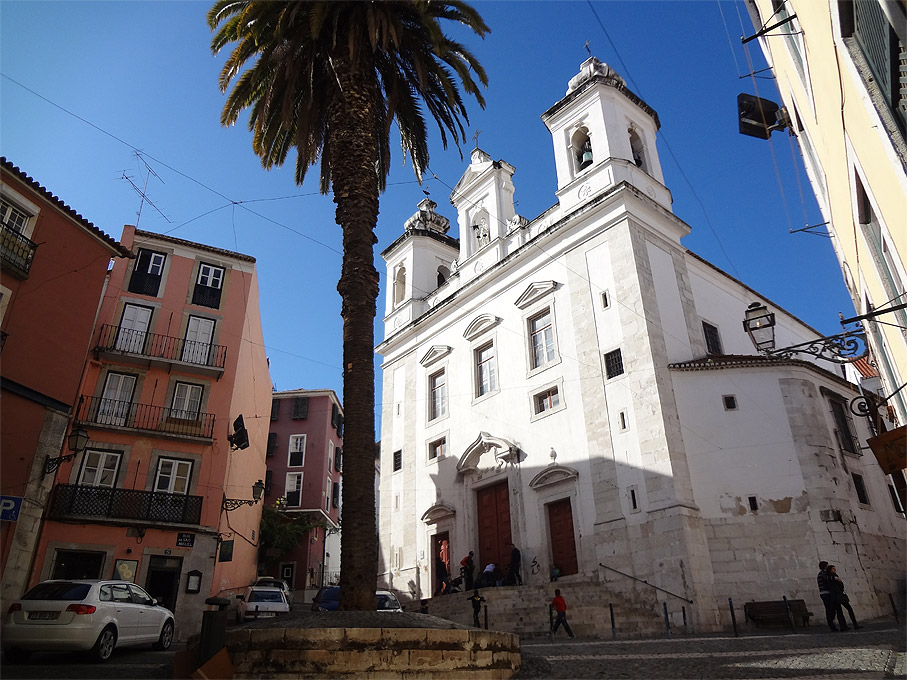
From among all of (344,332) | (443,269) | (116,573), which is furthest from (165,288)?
(344,332)

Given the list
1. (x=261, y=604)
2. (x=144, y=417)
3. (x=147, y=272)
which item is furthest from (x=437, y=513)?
(x=147, y=272)

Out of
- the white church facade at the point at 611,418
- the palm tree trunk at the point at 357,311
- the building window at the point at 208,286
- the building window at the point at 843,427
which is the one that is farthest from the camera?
the building window at the point at 208,286

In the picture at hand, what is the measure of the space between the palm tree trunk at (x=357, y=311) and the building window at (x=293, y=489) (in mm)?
30754

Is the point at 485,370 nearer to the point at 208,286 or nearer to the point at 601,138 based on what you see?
the point at 601,138

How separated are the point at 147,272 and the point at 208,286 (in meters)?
2.19

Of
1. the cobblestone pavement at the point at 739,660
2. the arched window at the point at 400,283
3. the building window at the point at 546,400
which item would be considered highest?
the arched window at the point at 400,283

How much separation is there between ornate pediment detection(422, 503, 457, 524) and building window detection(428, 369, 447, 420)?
12.9 ft

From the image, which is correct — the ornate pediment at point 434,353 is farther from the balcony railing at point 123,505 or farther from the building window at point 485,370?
the balcony railing at point 123,505

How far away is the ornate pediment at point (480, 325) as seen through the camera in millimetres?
25903

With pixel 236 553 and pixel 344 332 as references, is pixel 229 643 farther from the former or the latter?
pixel 236 553

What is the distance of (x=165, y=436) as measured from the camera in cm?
2155

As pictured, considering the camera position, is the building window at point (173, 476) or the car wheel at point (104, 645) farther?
the building window at point (173, 476)

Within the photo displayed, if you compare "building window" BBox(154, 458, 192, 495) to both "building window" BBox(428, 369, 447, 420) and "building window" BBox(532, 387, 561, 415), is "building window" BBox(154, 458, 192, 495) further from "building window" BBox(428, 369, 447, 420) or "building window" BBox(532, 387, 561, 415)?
"building window" BBox(532, 387, 561, 415)

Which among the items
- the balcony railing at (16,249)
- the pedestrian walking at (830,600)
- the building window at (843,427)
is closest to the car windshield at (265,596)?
the balcony railing at (16,249)
